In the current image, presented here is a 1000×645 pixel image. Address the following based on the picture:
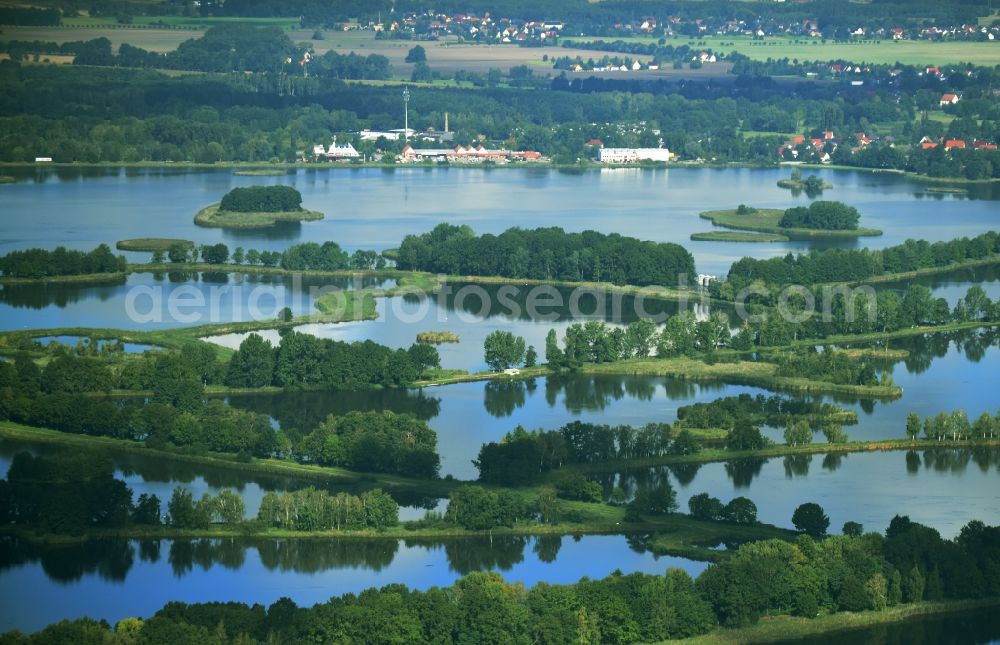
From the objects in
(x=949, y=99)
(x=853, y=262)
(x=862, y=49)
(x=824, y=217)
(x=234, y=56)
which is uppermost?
(x=862, y=49)

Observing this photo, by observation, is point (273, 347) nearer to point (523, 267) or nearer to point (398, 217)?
point (523, 267)

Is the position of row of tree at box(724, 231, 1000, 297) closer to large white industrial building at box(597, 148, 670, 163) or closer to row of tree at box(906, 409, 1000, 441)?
row of tree at box(906, 409, 1000, 441)

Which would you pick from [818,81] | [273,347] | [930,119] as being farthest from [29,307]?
[818,81]

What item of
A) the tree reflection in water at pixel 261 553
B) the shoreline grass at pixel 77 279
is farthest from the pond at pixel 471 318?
the tree reflection in water at pixel 261 553

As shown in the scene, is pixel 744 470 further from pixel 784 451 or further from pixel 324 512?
pixel 324 512

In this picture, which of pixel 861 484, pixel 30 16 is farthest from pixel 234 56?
pixel 861 484

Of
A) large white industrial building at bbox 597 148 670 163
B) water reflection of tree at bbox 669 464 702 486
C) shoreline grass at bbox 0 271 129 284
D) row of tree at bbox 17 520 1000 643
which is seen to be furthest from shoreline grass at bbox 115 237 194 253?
large white industrial building at bbox 597 148 670 163

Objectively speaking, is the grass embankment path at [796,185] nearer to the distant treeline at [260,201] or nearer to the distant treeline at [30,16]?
the distant treeline at [260,201]
